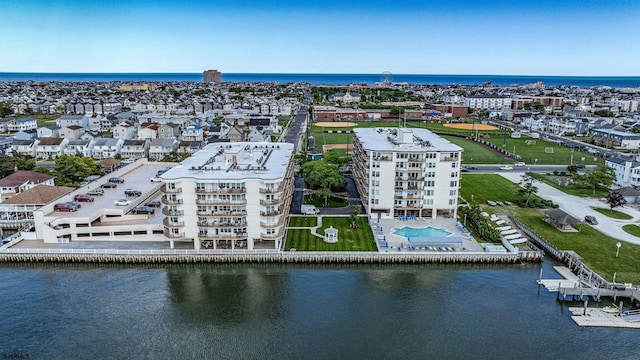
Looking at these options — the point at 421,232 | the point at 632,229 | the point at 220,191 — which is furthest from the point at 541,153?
the point at 220,191

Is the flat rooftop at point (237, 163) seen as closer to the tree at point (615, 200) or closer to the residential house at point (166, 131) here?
the tree at point (615, 200)

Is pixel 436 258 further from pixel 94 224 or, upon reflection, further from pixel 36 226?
pixel 36 226

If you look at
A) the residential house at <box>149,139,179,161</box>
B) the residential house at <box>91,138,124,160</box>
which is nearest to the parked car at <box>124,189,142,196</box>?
the residential house at <box>149,139,179,161</box>

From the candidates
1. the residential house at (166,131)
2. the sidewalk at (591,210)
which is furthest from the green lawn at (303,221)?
the residential house at (166,131)

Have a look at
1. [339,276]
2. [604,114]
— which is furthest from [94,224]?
[604,114]

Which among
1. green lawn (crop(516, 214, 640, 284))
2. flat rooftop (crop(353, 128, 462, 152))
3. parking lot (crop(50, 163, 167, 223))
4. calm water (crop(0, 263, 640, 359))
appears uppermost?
flat rooftop (crop(353, 128, 462, 152))

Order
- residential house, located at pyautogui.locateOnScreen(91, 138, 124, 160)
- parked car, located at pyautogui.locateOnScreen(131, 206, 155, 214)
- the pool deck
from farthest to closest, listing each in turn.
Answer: residential house, located at pyautogui.locateOnScreen(91, 138, 124, 160), parked car, located at pyautogui.locateOnScreen(131, 206, 155, 214), the pool deck

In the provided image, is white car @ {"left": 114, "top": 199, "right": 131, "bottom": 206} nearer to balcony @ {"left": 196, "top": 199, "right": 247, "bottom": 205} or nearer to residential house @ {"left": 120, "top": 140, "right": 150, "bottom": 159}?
balcony @ {"left": 196, "top": 199, "right": 247, "bottom": 205}
